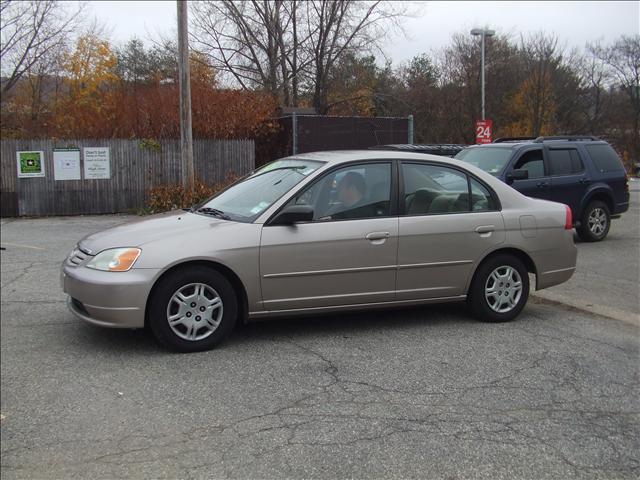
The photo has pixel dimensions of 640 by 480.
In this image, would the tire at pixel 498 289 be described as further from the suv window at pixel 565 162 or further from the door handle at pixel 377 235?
the suv window at pixel 565 162

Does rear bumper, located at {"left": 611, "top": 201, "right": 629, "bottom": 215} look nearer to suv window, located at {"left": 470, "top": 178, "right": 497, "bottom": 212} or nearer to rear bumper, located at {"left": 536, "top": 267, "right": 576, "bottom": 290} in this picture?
rear bumper, located at {"left": 536, "top": 267, "right": 576, "bottom": 290}

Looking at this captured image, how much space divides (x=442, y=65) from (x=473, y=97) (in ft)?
10.7

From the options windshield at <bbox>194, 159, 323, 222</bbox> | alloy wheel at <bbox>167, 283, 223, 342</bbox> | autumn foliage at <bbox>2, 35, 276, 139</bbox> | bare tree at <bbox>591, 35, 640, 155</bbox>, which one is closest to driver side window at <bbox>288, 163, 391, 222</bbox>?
windshield at <bbox>194, 159, 323, 222</bbox>

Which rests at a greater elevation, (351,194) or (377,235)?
(351,194)

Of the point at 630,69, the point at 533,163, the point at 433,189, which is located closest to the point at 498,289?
the point at 433,189

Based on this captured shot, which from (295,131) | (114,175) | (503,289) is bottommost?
(503,289)

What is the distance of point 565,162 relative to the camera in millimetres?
11297

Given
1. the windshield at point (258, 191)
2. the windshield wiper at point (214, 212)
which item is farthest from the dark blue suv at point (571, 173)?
the windshield wiper at point (214, 212)

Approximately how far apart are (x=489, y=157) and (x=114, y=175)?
10.0 m

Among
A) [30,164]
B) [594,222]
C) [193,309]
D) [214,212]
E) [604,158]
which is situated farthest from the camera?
[30,164]

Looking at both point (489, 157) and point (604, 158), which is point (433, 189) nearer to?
point (489, 157)

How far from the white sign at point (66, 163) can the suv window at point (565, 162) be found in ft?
37.8

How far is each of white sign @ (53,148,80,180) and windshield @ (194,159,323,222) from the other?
11413 mm

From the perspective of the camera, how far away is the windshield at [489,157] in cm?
1091
